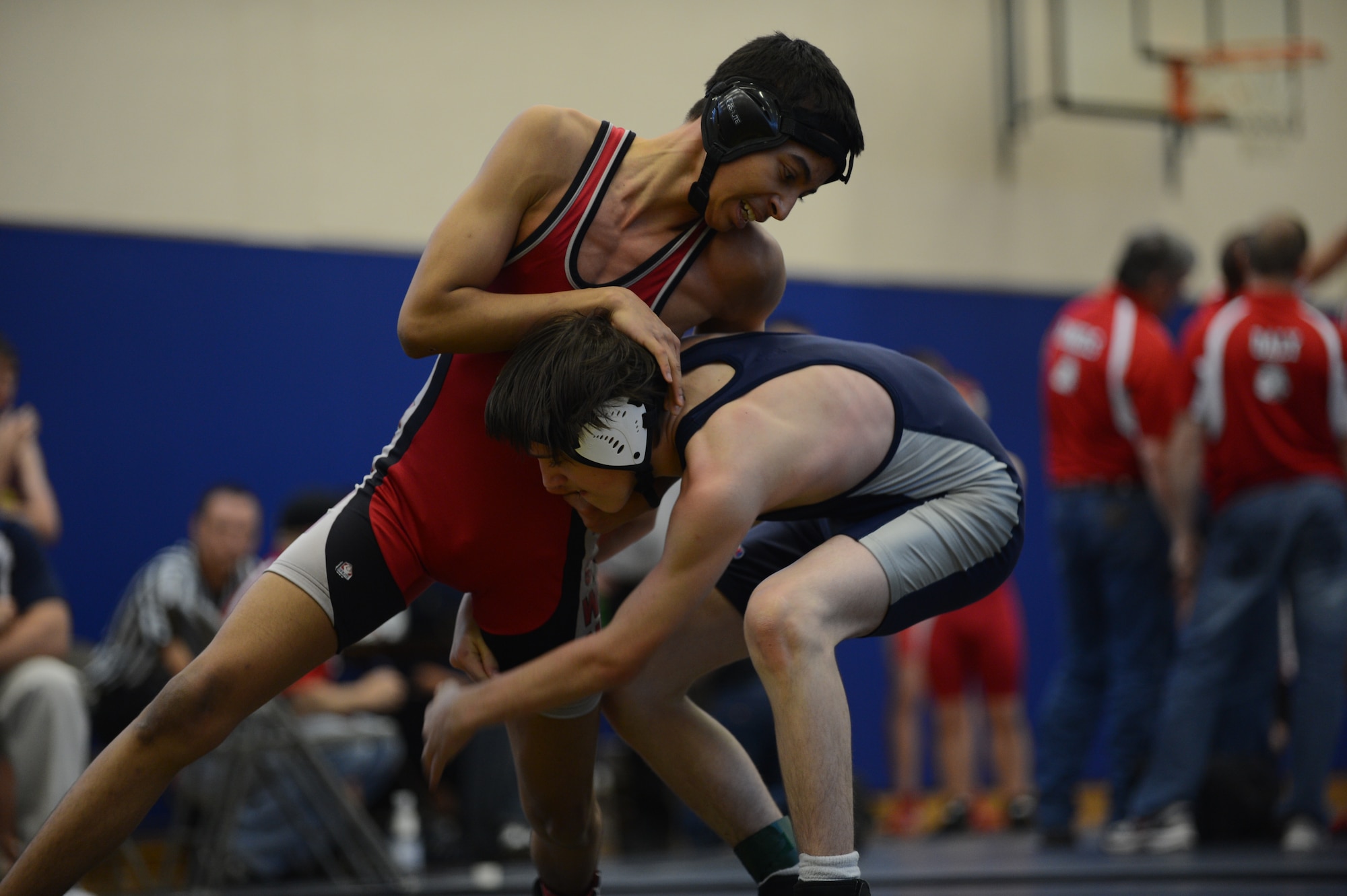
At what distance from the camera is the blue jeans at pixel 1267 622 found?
4418 mm

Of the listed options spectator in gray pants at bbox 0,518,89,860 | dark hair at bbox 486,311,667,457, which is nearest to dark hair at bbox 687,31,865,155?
dark hair at bbox 486,311,667,457

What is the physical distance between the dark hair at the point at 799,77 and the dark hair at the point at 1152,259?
3.08m

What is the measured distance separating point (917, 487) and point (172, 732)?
1244 millimetres

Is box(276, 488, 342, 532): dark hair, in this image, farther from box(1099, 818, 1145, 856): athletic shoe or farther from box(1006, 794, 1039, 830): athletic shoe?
box(1006, 794, 1039, 830): athletic shoe

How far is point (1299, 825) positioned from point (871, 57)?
16.6 ft

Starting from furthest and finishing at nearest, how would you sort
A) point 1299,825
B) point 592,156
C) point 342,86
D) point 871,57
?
point 871,57 → point 342,86 → point 1299,825 → point 592,156

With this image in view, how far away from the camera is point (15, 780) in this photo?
3.92m

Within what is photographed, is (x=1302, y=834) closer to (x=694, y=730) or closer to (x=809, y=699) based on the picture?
(x=694, y=730)

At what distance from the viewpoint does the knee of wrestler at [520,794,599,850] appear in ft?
8.38

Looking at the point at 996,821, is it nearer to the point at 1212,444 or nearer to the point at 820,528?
→ the point at 1212,444

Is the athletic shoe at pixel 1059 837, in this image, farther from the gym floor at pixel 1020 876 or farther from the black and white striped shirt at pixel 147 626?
the black and white striped shirt at pixel 147 626

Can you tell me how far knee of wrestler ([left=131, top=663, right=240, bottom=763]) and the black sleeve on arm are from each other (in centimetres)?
223

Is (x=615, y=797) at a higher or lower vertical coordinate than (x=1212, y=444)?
lower

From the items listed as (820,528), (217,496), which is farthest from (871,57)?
(820,528)
